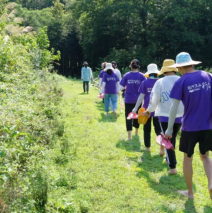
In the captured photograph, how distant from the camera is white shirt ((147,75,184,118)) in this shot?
473 cm

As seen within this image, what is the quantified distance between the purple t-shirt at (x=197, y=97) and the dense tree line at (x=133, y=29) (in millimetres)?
25901

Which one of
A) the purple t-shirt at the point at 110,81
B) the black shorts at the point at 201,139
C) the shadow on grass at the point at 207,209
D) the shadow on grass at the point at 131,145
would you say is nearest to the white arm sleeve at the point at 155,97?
the black shorts at the point at 201,139

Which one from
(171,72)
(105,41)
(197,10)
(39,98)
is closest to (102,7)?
(105,41)

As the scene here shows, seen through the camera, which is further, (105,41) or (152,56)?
Answer: (105,41)

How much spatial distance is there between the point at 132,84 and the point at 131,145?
4.70 feet

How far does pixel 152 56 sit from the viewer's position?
30859 mm

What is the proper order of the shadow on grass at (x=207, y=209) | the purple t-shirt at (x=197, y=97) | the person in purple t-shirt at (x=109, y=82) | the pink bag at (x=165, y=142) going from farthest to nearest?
the person in purple t-shirt at (x=109, y=82), the pink bag at (x=165, y=142), the shadow on grass at (x=207, y=209), the purple t-shirt at (x=197, y=97)

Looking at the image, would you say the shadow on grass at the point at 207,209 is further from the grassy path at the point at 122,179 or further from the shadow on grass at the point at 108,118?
the shadow on grass at the point at 108,118

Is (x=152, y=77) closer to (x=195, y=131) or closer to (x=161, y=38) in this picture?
(x=195, y=131)

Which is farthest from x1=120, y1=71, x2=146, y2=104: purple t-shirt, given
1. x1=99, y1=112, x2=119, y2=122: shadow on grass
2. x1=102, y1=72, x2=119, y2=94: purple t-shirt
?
x1=99, y1=112, x2=119, y2=122: shadow on grass

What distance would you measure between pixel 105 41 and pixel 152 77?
29322 millimetres

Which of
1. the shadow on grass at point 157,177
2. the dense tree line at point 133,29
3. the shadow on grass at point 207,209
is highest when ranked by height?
the dense tree line at point 133,29

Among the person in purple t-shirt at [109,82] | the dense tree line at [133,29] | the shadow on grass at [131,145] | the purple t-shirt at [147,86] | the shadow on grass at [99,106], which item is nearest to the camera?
the purple t-shirt at [147,86]

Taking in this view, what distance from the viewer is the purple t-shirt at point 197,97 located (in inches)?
138
